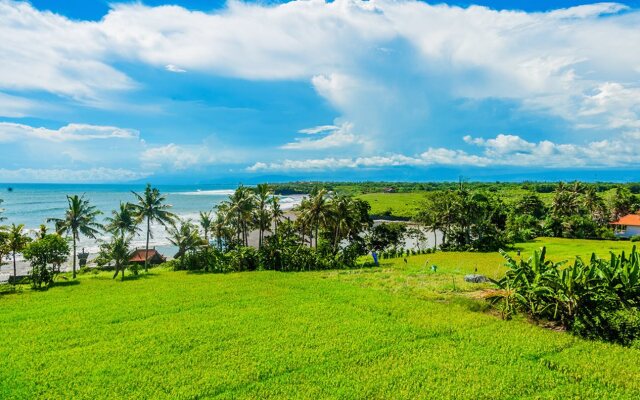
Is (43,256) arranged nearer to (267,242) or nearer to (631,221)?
(267,242)

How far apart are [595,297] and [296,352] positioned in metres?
14.0

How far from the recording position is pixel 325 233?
198 ft

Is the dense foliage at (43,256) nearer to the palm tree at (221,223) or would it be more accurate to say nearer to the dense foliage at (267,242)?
the dense foliage at (267,242)

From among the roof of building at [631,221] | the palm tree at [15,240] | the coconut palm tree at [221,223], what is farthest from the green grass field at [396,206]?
the palm tree at [15,240]

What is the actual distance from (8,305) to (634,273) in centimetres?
3664

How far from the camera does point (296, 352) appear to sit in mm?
17016

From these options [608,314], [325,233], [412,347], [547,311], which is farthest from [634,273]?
[325,233]

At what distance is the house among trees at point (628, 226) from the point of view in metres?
72.5

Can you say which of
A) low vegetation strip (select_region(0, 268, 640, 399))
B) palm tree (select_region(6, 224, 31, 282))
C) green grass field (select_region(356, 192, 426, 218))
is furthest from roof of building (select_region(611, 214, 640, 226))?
palm tree (select_region(6, 224, 31, 282))

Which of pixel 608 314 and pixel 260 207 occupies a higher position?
pixel 260 207

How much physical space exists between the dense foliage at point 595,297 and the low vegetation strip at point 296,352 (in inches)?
52.1

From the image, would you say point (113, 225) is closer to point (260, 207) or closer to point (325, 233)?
point (260, 207)

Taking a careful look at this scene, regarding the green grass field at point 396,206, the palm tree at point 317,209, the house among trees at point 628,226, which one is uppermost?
the palm tree at point 317,209

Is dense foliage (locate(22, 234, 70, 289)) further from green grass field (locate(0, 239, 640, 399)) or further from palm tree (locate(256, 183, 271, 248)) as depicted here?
palm tree (locate(256, 183, 271, 248))
